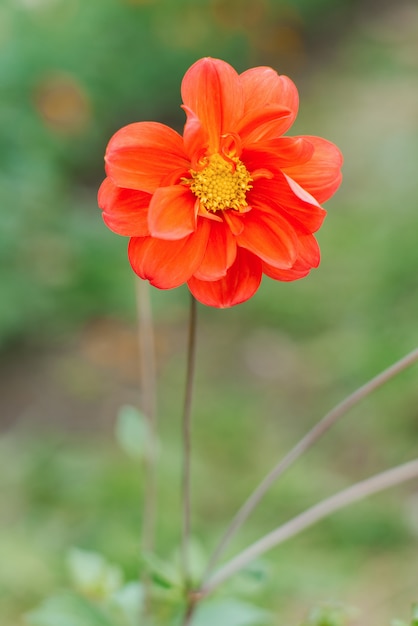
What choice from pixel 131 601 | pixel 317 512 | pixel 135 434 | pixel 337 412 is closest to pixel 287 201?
pixel 337 412

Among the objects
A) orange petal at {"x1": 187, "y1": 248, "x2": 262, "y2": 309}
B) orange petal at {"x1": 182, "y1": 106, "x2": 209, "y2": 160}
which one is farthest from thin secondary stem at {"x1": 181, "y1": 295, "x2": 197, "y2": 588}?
orange petal at {"x1": 182, "y1": 106, "x2": 209, "y2": 160}

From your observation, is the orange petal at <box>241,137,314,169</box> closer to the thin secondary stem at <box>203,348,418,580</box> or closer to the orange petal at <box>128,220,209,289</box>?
the orange petal at <box>128,220,209,289</box>

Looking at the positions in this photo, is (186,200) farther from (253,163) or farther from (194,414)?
(194,414)

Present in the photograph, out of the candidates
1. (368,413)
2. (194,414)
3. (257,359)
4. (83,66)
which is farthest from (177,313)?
(83,66)

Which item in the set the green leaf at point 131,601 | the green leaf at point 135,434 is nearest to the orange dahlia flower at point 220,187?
the green leaf at point 135,434

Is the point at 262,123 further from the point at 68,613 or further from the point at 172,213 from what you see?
the point at 68,613
